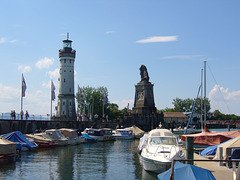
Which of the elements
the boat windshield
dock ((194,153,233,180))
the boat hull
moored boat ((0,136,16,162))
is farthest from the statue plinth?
dock ((194,153,233,180))

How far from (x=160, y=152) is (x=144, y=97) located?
3233 inches

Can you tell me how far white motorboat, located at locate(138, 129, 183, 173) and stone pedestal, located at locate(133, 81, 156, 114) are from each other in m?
77.4

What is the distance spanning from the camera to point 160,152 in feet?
90.0

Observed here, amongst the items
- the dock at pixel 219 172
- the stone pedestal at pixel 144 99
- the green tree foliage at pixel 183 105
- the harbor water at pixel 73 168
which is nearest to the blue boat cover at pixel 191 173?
the dock at pixel 219 172

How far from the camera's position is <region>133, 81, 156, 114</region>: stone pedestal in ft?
359

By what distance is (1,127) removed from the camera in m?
57.2

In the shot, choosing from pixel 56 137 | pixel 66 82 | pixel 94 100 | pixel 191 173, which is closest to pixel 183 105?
pixel 94 100

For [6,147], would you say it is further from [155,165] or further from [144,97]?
[144,97]

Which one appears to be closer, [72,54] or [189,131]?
[72,54]

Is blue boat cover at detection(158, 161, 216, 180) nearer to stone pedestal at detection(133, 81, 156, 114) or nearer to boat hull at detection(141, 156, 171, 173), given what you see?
boat hull at detection(141, 156, 171, 173)

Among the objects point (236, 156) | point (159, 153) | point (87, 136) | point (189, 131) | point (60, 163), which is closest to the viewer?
point (236, 156)

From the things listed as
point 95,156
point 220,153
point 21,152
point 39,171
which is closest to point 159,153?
point 220,153

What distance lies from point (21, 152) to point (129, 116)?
6552 centimetres

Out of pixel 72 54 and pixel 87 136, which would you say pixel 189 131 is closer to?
pixel 72 54
